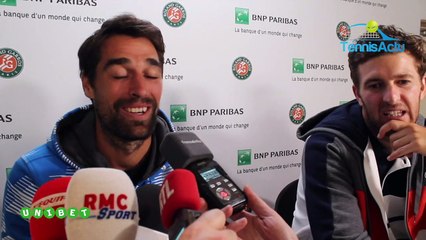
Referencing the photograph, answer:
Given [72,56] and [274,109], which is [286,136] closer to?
[274,109]

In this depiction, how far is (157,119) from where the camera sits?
3.96 feet

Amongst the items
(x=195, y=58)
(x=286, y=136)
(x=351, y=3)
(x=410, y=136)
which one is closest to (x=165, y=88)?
(x=195, y=58)

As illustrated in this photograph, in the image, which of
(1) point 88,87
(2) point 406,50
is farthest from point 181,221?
(2) point 406,50

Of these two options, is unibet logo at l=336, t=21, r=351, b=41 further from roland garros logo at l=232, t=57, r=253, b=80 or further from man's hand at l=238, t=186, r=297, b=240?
man's hand at l=238, t=186, r=297, b=240

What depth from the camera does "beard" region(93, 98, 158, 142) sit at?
1.08m

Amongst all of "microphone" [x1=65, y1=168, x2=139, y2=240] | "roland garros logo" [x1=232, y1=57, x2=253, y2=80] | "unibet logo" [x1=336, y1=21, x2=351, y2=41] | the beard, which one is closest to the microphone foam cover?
"microphone" [x1=65, y1=168, x2=139, y2=240]

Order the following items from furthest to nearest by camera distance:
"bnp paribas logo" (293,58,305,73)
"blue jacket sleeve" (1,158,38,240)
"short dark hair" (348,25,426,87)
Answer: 1. "bnp paribas logo" (293,58,305,73)
2. "short dark hair" (348,25,426,87)
3. "blue jacket sleeve" (1,158,38,240)

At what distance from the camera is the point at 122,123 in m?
1.09

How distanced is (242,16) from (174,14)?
0.37 m

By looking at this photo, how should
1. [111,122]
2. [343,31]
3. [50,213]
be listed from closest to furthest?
[50,213], [111,122], [343,31]

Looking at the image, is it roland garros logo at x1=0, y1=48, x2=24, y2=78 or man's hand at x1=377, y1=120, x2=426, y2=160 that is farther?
roland garros logo at x1=0, y1=48, x2=24, y2=78

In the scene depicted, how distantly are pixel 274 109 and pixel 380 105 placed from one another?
67 cm

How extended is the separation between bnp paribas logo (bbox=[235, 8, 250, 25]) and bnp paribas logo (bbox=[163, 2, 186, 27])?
0.29 m

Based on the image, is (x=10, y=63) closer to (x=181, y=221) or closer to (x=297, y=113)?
(x=181, y=221)
